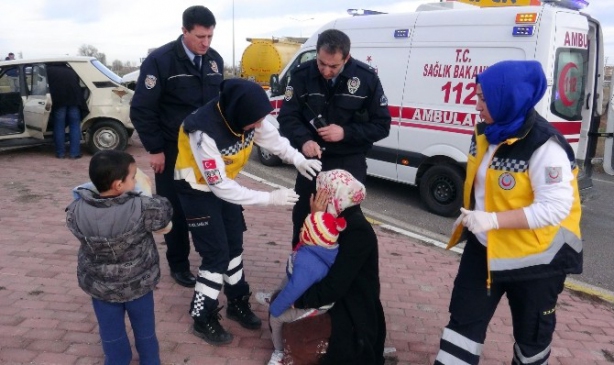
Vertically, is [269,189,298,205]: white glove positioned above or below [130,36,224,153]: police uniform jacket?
below

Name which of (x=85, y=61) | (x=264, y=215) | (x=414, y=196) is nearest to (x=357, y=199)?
(x=264, y=215)

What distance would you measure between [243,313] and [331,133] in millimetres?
1344

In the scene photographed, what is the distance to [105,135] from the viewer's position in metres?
9.40

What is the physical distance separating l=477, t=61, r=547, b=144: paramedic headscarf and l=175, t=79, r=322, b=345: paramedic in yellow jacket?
116 cm

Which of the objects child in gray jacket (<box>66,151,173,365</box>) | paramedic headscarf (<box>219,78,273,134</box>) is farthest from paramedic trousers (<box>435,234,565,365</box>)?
child in gray jacket (<box>66,151,173,365</box>)

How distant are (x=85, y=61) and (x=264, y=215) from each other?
5.24 metres

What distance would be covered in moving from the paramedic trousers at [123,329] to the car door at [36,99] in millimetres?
7325

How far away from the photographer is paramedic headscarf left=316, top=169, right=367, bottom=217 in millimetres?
2830

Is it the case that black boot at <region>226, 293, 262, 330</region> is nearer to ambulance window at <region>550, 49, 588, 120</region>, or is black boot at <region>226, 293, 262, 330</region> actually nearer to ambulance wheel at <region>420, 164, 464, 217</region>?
ambulance wheel at <region>420, 164, 464, 217</region>

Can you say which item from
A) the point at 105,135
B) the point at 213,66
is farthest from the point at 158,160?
the point at 105,135

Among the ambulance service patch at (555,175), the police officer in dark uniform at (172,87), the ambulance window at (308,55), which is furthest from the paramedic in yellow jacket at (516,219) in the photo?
the ambulance window at (308,55)

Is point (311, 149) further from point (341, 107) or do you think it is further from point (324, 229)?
point (324, 229)

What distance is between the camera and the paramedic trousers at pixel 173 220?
12.7ft

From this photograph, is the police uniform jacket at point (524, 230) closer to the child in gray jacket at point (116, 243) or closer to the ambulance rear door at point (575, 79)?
the child in gray jacket at point (116, 243)
